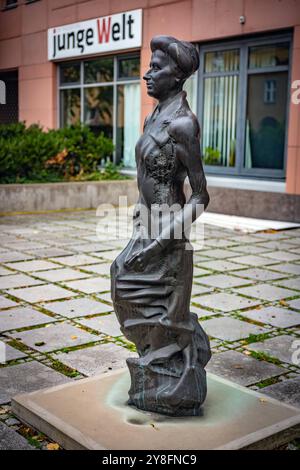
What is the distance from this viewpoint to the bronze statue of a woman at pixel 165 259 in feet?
11.6

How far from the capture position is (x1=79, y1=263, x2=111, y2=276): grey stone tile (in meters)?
7.63

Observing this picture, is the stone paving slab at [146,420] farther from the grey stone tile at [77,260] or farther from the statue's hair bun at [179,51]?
the grey stone tile at [77,260]

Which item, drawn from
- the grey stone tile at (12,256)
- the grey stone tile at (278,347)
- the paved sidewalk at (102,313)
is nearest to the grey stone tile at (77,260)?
the paved sidewalk at (102,313)

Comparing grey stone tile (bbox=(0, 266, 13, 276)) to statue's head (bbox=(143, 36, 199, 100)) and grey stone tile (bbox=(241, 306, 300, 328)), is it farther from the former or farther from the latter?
statue's head (bbox=(143, 36, 199, 100))

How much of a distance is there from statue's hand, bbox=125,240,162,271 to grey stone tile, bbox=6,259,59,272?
4.32 meters

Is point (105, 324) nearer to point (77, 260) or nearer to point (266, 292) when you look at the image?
point (266, 292)

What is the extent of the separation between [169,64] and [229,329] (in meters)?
2.72

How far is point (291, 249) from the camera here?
9562mm

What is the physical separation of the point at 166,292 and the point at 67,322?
7.38 ft

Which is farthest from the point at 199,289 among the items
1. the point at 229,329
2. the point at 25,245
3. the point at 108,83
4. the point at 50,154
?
the point at 108,83

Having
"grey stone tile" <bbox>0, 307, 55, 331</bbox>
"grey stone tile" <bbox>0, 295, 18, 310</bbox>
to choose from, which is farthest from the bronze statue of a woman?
"grey stone tile" <bbox>0, 295, 18, 310</bbox>

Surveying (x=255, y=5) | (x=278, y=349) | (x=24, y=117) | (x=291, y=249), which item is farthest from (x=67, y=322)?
(x=24, y=117)

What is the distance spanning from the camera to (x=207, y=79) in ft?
46.4
